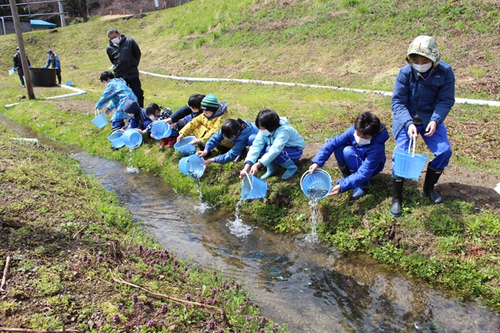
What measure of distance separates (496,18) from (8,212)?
48.8 feet

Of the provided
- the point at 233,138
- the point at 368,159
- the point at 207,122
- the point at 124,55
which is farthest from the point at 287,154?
the point at 124,55

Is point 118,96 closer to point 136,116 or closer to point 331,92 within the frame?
point 136,116

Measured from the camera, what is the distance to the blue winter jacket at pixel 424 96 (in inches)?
163

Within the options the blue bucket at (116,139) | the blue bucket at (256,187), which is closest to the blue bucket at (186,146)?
the blue bucket at (256,187)

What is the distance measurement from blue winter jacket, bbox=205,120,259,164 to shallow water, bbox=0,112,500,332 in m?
0.80

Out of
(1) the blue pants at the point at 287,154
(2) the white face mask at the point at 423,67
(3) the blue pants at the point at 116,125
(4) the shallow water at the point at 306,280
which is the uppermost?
(2) the white face mask at the point at 423,67

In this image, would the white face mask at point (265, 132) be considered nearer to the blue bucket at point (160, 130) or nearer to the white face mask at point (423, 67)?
the white face mask at point (423, 67)

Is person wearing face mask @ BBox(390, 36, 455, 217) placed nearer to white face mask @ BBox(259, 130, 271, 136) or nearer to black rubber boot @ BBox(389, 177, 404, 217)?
black rubber boot @ BBox(389, 177, 404, 217)

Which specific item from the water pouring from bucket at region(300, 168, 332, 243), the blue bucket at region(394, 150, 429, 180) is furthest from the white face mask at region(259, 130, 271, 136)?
the blue bucket at region(394, 150, 429, 180)

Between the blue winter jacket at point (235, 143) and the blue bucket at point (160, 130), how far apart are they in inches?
60.3

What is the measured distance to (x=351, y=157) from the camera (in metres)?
4.80

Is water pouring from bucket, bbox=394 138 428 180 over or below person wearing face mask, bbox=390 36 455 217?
below

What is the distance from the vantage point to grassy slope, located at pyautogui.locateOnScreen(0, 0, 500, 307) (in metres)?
4.08

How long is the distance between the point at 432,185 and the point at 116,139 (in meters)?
6.34
